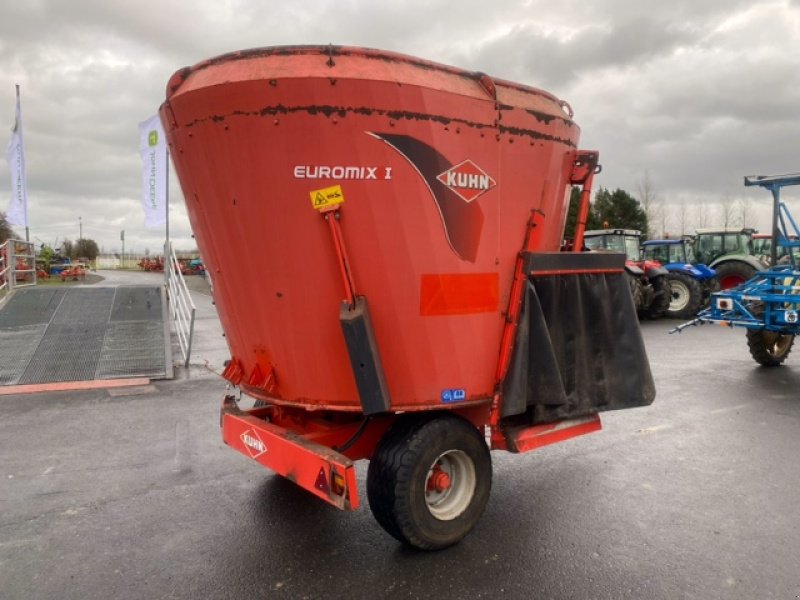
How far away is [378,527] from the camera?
12.8 feet

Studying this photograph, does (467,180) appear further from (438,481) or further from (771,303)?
(771,303)

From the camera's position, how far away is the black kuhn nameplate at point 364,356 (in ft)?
10.4

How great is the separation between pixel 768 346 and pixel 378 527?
807cm

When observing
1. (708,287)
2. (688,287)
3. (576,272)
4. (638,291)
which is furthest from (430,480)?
(708,287)

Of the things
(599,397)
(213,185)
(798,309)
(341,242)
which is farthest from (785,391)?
(213,185)

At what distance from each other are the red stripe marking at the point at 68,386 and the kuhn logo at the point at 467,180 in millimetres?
6298

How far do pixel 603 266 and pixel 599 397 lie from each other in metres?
0.89

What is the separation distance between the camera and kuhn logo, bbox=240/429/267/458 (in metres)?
3.73

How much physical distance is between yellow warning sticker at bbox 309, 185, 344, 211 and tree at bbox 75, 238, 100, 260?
246 feet

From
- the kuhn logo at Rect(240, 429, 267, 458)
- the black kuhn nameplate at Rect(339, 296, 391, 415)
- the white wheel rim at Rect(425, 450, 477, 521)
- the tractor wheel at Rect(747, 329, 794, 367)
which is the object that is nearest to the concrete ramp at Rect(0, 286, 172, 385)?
the kuhn logo at Rect(240, 429, 267, 458)

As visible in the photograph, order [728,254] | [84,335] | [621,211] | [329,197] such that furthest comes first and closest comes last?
[621,211] < [728,254] < [84,335] < [329,197]

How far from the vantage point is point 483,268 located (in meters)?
3.49

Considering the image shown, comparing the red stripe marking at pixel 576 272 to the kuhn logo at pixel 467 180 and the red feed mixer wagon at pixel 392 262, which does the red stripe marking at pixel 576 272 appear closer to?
the red feed mixer wagon at pixel 392 262

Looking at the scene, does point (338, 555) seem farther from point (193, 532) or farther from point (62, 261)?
point (62, 261)
